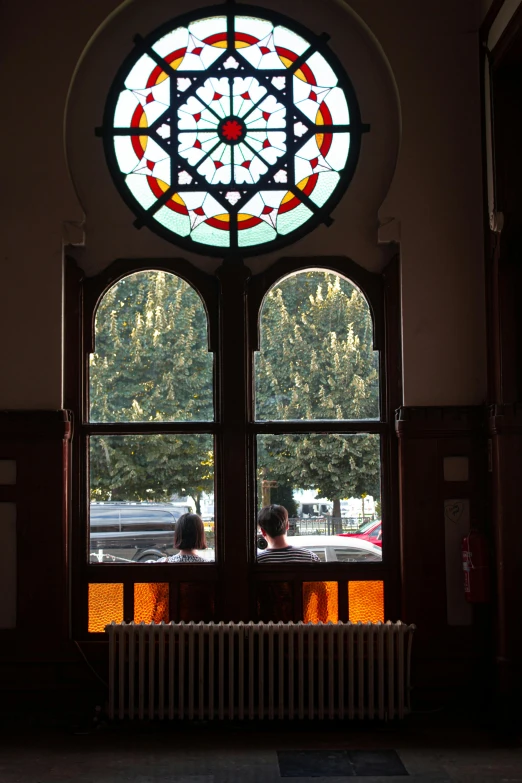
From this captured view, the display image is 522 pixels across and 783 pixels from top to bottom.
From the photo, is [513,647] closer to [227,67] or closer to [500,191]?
[500,191]

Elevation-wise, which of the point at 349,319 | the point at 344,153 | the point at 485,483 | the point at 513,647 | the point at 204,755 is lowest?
the point at 204,755

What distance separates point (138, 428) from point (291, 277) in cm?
136

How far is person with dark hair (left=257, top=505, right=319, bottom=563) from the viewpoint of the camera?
5375mm

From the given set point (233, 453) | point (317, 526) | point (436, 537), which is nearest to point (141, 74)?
point (233, 453)

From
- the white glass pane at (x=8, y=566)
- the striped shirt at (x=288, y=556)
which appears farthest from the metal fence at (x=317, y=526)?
the white glass pane at (x=8, y=566)

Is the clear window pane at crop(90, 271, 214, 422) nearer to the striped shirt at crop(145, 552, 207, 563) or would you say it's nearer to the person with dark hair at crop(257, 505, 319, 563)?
the person with dark hair at crop(257, 505, 319, 563)

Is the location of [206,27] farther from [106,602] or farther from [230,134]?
[106,602]

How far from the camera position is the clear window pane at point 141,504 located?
5398mm

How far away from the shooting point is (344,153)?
557 cm

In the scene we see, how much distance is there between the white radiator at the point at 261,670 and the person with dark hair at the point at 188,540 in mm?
471

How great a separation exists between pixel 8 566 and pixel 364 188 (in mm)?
3212

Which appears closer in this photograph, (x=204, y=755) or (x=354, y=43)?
(x=204, y=755)

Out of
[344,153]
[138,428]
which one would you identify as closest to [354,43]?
[344,153]

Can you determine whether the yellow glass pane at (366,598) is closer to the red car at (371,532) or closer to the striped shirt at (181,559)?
the red car at (371,532)
